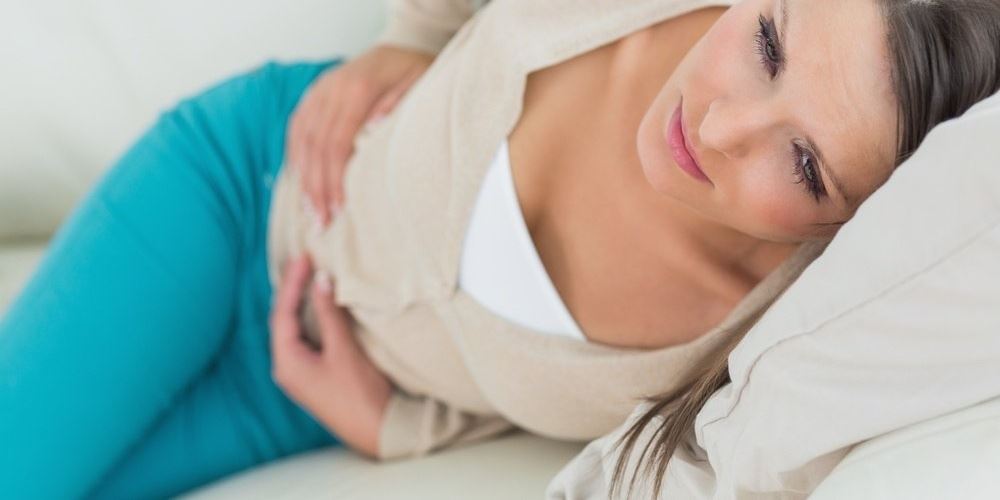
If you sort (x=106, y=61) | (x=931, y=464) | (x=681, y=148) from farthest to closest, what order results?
1. (x=106, y=61)
2. (x=681, y=148)
3. (x=931, y=464)

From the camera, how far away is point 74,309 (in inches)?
37.0

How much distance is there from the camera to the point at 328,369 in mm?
1038

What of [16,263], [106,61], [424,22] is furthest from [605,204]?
[16,263]

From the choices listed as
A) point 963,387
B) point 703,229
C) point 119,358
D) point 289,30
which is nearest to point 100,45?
point 289,30

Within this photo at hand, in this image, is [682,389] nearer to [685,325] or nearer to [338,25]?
[685,325]

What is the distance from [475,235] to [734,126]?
0.33m

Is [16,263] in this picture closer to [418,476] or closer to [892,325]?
[418,476]

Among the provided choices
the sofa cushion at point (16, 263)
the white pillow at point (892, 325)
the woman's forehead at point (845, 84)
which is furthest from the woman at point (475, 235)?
the sofa cushion at point (16, 263)

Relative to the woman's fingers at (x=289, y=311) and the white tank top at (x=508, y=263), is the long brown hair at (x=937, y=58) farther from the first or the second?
the woman's fingers at (x=289, y=311)

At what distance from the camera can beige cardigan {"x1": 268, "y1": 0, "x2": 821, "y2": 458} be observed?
2.77 ft

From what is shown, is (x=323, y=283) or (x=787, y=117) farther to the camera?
(x=323, y=283)

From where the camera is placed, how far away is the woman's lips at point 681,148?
710 mm

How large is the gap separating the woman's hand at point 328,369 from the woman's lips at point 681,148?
497 millimetres

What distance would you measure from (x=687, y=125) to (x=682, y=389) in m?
0.22
